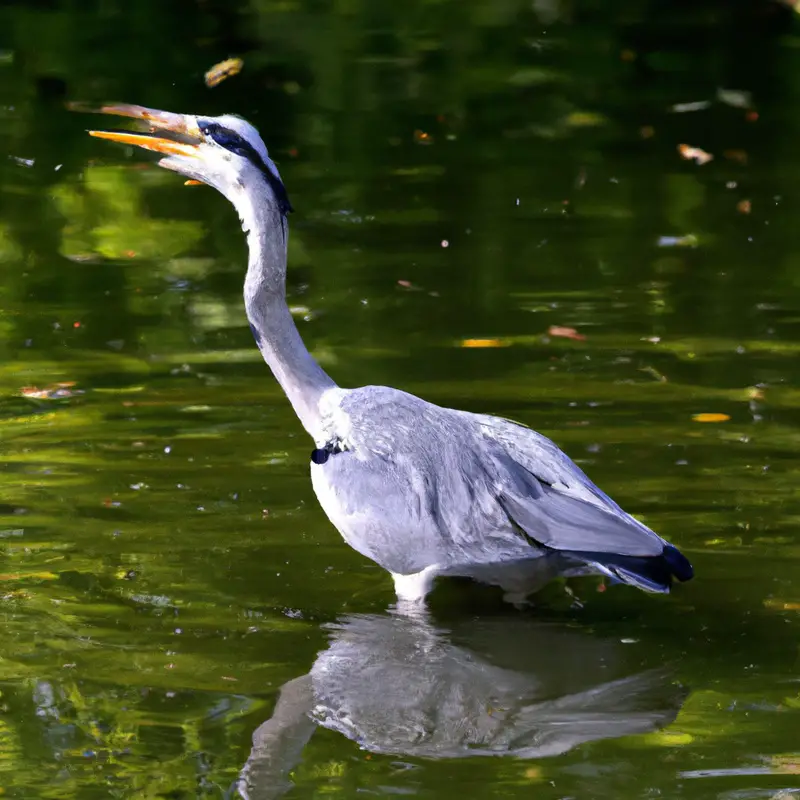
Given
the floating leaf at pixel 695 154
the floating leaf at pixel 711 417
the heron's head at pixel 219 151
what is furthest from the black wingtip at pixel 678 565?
the floating leaf at pixel 695 154

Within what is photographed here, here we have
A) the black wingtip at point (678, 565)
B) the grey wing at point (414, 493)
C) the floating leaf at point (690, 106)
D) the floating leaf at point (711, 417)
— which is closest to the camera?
the black wingtip at point (678, 565)

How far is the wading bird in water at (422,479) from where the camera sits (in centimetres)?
614

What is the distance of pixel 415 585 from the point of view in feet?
21.5

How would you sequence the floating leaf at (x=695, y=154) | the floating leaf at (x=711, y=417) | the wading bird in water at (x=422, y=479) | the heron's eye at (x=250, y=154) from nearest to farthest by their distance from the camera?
the wading bird in water at (x=422, y=479) → the heron's eye at (x=250, y=154) → the floating leaf at (x=711, y=417) → the floating leaf at (x=695, y=154)

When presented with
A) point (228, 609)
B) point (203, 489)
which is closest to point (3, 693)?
point (228, 609)

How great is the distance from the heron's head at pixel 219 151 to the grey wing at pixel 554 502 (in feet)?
4.24

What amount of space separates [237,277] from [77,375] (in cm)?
240

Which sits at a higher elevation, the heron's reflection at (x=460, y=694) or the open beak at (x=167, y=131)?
the open beak at (x=167, y=131)

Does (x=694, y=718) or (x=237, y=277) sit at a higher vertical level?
(x=694, y=718)

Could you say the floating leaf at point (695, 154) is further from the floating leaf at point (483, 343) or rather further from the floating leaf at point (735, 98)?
the floating leaf at point (483, 343)

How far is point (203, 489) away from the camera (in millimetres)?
7691

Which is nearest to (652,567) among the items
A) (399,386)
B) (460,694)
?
(460,694)

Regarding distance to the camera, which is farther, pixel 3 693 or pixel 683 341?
pixel 683 341

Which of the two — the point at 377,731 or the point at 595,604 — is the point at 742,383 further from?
the point at 377,731
